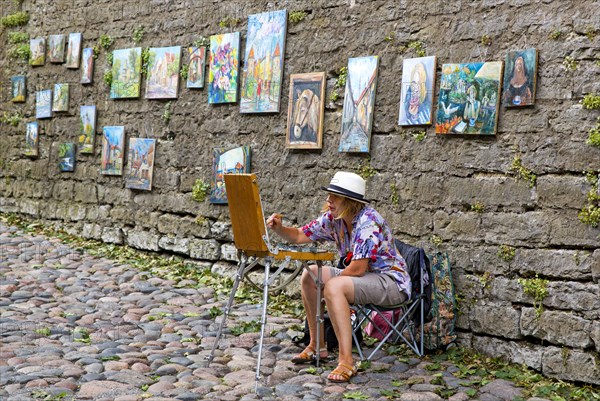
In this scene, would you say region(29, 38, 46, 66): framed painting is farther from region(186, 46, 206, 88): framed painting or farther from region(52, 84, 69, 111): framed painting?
region(186, 46, 206, 88): framed painting

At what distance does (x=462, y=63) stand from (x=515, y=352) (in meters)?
2.24

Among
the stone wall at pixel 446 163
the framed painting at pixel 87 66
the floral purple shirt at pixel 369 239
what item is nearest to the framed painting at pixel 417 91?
the stone wall at pixel 446 163

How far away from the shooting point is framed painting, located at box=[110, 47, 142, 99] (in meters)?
10.1

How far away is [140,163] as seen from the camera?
10039 millimetres

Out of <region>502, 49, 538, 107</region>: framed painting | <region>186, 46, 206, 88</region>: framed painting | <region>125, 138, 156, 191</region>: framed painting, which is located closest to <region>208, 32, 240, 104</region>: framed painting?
<region>186, 46, 206, 88</region>: framed painting

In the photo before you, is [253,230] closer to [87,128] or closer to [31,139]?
[87,128]

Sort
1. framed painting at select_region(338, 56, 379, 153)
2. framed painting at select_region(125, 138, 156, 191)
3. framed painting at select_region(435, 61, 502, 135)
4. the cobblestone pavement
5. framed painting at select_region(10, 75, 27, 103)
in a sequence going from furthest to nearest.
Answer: framed painting at select_region(10, 75, 27, 103), framed painting at select_region(125, 138, 156, 191), framed painting at select_region(338, 56, 379, 153), framed painting at select_region(435, 61, 502, 135), the cobblestone pavement

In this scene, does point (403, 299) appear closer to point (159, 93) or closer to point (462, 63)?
point (462, 63)

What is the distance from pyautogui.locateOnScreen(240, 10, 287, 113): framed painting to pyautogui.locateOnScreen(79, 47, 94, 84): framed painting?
3.07 m

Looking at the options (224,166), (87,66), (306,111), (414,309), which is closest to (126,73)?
(87,66)

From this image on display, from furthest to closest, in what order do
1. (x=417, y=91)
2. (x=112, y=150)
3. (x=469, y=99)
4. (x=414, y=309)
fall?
(x=112, y=150)
(x=417, y=91)
(x=469, y=99)
(x=414, y=309)

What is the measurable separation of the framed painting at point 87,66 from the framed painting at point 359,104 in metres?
4.62

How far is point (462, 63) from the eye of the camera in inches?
259

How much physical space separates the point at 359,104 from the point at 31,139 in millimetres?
6321
